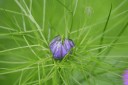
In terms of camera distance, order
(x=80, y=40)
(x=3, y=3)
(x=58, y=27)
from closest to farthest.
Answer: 1. (x=80, y=40)
2. (x=58, y=27)
3. (x=3, y=3)

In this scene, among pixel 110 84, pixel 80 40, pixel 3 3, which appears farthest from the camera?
pixel 3 3

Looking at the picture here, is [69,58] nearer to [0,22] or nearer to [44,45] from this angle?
[44,45]

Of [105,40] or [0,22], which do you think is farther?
[0,22]

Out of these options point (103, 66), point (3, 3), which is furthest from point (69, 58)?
point (3, 3)
